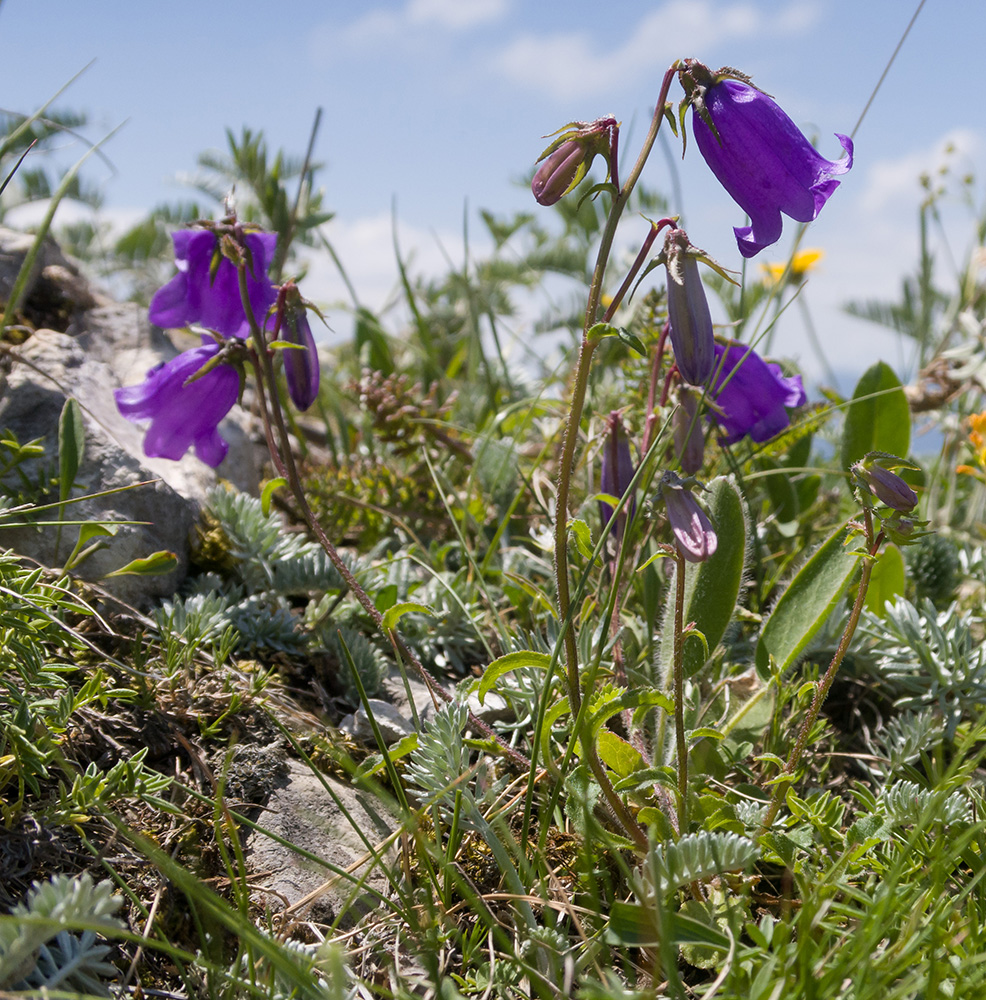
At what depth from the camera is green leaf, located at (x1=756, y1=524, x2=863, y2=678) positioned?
191cm

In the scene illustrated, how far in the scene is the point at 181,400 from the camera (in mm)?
2168

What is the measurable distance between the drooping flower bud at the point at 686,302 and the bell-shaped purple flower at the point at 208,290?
1.21 metres

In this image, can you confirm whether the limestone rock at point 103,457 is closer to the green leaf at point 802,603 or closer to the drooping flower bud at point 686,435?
the drooping flower bud at point 686,435

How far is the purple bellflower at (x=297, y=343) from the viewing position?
2.02 meters

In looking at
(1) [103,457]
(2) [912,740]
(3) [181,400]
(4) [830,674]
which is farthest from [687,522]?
(1) [103,457]

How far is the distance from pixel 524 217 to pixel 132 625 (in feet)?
11.0

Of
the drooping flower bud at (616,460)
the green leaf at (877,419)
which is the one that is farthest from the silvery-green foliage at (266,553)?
the green leaf at (877,419)

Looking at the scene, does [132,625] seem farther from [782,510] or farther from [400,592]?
[782,510]

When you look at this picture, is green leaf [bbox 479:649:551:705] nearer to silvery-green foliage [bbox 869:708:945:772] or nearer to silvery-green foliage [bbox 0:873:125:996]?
silvery-green foliage [bbox 0:873:125:996]

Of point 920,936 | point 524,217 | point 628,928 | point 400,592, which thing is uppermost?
point 524,217

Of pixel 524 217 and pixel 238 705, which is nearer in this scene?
pixel 238 705

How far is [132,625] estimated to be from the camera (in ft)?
6.56

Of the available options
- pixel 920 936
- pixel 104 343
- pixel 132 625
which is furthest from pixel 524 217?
pixel 920 936

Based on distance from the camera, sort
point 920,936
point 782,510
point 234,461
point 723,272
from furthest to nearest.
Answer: point 234,461
point 782,510
point 723,272
point 920,936
